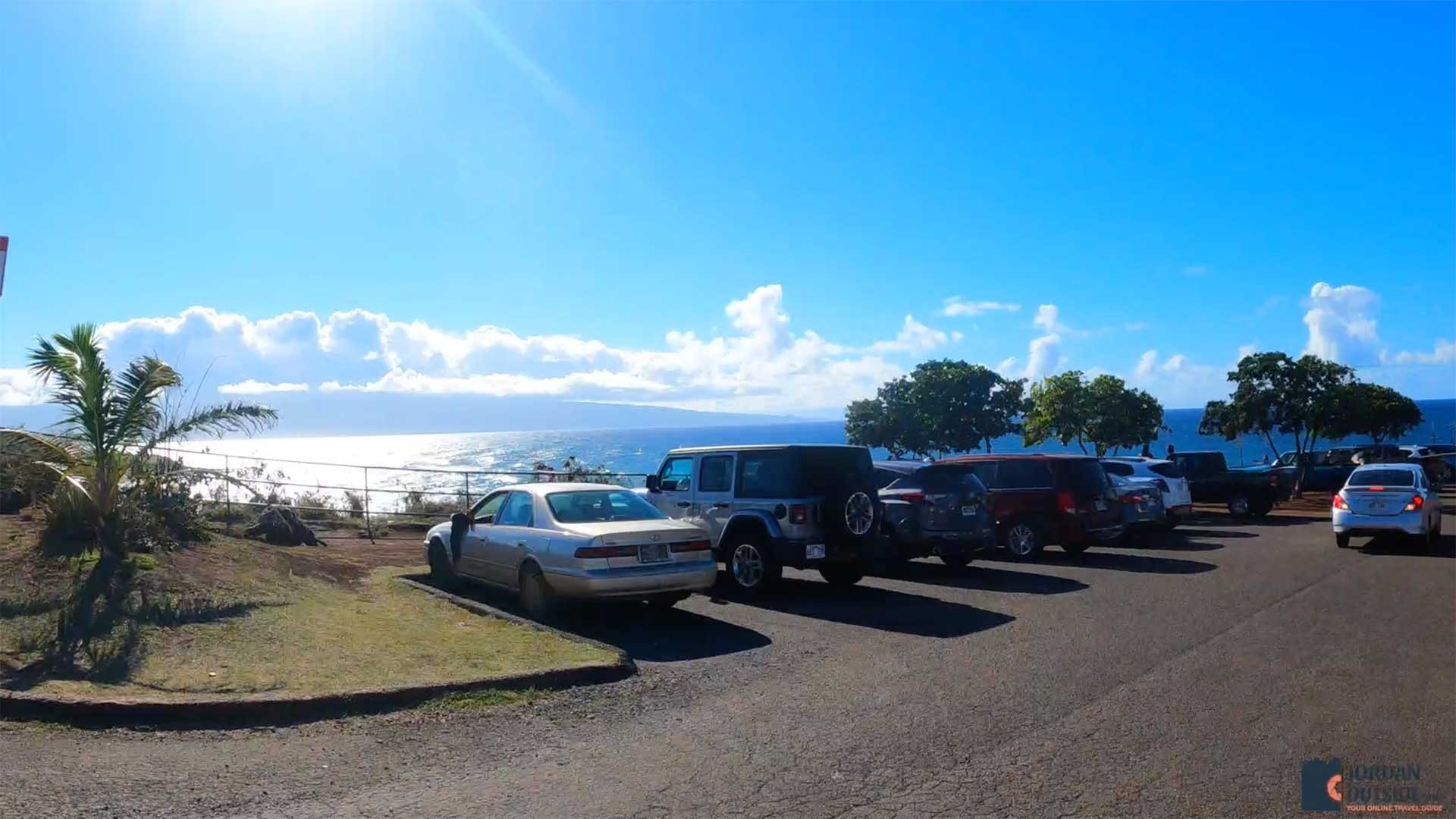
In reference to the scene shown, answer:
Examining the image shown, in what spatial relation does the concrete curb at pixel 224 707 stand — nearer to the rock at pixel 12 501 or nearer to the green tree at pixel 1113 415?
the rock at pixel 12 501

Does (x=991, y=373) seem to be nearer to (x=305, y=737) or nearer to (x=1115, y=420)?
(x=1115, y=420)

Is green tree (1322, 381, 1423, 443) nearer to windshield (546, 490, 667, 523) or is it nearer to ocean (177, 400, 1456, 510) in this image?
ocean (177, 400, 1456, 510)

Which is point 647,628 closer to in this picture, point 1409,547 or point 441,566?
point 441,566

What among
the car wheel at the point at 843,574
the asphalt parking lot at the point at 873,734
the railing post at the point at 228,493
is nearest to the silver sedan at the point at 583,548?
the asphalt parking lot at the point at 873,734

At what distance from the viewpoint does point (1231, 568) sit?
49.1ft

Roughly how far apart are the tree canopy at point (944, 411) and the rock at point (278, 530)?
29.1 metres

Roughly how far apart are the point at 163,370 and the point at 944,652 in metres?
9.18

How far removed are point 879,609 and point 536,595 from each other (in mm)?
3762

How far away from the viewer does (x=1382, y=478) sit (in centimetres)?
1816

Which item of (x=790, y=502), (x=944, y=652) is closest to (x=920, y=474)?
(x=790, y=502)

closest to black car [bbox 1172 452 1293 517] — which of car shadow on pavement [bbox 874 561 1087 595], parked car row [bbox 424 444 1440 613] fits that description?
parked car row [bbox 424 444 1440 613]

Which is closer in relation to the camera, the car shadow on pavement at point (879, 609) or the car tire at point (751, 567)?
the car shadow on pavement at point (879, 609)

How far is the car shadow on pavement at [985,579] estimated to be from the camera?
13.1 m

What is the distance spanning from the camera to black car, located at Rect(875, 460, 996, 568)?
1441 centimetres
